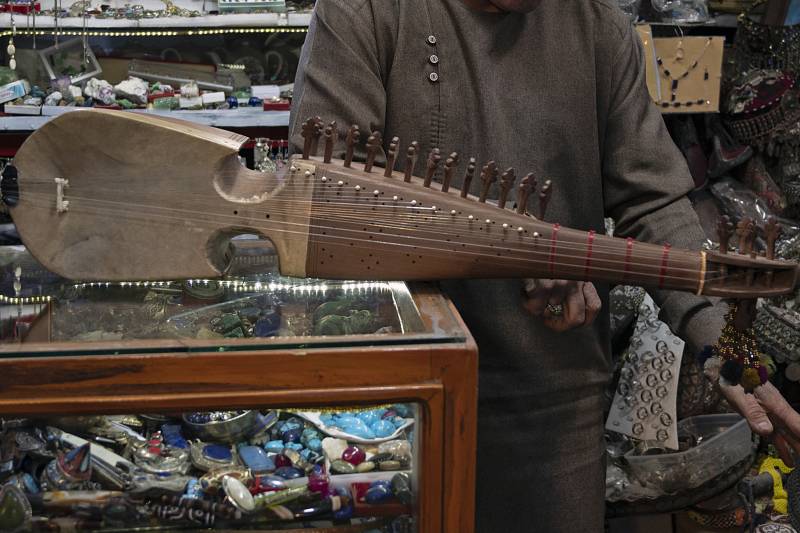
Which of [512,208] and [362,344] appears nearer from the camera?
[362,344]

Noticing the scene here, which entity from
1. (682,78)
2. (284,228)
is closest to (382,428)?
(284,228)

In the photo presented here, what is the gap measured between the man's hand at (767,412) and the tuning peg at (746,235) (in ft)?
0.58

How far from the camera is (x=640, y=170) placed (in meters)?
1.37

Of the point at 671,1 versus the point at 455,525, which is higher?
the point at 671,1

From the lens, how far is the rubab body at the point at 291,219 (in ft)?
3.43

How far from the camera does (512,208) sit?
1.11m

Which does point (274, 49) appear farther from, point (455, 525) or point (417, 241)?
point (455, 525)

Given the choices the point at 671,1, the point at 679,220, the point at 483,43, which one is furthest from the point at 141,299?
the point at 671,1

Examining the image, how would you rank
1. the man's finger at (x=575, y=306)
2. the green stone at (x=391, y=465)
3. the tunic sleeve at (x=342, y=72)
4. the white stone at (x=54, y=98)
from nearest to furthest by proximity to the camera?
the green stone at (x=391, y=465)
the man's finger at (x=575, y=306)
the tunic sleeve at (x=342, y=72)
the white stone at (x=54, y=98)

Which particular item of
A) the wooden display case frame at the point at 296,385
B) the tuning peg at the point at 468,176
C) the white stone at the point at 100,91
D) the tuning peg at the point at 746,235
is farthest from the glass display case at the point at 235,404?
the white stone at the point at 100,91

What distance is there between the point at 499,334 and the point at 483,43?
0.43 m

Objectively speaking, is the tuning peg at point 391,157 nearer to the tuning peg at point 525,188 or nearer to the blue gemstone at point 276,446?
the tuning peg at point 525,188

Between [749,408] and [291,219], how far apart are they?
0.60m

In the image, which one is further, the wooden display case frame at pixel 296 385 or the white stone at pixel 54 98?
the white stone at pixel 54 98
